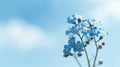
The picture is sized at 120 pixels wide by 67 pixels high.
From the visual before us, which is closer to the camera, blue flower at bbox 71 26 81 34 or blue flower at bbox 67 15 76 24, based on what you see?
blue flower at bbox 71 26 81 34

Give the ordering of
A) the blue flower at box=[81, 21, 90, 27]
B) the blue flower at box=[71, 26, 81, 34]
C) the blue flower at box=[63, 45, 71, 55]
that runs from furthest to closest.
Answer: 1. the blue flower at box=[63, 45, 71, 55]
2. the blue flower at box=[81, 21, 90, 27]
3. the blue flower at box=[71, 26, 81, 34]

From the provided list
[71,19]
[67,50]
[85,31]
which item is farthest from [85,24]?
[67,50]

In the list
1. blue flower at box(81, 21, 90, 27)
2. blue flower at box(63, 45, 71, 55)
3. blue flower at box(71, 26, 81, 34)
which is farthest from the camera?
blue flower at box(63, 45, 71, 55)

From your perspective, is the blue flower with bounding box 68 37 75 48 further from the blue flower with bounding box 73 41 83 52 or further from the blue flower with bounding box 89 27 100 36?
the blue flower with bounding box 89 27 100 36

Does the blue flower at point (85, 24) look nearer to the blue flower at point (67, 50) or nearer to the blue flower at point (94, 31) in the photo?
the blue flower at point (94, 31)

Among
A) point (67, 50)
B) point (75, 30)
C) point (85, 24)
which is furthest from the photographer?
point (67, 50)

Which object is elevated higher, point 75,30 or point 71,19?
point 71,19

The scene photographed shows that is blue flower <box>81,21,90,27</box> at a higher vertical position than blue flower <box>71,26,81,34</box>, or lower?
higher

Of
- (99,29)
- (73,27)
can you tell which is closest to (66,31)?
(73,27)

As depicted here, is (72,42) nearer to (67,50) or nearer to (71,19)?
(67,50)

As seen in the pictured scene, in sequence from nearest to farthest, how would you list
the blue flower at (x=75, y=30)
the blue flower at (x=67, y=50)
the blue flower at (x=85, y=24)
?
the blue flower at (x=75, y=30) < the blue flower at (x=85, y=24) < the blue flower at (x=67, y=50)

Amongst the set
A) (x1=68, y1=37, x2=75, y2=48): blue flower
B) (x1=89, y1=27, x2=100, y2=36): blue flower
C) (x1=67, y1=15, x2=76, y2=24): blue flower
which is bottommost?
(x1=68, y1=37, x2=75, y2=48): blue flower
